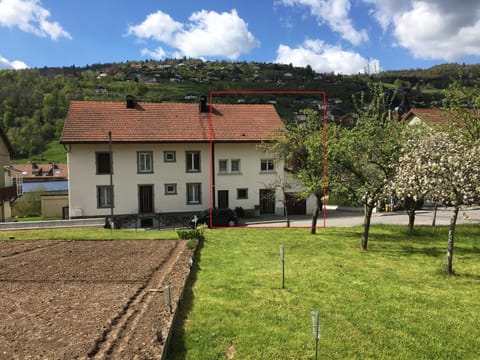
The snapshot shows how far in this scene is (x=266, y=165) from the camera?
30.8 metres

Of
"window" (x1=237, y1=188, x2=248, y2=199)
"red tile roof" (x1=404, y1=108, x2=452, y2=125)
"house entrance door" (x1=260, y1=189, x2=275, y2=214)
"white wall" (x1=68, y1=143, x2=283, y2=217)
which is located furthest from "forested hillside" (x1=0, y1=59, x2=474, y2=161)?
"window" (x1=237, y1=188, x2=248, y2=199)

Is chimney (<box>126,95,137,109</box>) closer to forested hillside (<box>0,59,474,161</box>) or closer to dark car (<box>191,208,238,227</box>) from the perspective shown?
dark car (<box>191,208,238,227</box>)

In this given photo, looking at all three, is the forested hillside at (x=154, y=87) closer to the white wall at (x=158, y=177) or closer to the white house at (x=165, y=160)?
the white house at (x=165, y=160)

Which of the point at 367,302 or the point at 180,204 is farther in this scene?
the point at 180,204

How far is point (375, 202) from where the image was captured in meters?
13.8

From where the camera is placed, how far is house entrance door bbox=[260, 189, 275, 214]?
100ft

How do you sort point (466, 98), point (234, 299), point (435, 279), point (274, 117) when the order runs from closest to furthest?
→ point (234, 299) → point (435, 279) → point (466, 98) → point (274, 117)

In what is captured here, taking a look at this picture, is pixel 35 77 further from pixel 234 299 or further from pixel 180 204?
pixel 234 299

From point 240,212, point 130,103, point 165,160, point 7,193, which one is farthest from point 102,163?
point 240,212

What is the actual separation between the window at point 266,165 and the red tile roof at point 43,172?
5944cm

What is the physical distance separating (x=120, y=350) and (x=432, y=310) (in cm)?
634

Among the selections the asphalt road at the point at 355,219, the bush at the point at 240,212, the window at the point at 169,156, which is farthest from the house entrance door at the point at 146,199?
the asphalt road at the point at 355,219

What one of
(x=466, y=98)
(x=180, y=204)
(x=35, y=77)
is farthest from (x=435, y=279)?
(x=35, y=77)

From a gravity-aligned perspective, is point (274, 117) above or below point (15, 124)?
below
